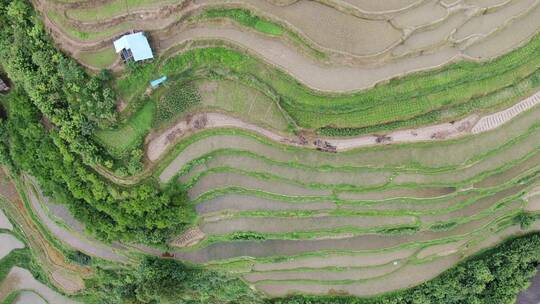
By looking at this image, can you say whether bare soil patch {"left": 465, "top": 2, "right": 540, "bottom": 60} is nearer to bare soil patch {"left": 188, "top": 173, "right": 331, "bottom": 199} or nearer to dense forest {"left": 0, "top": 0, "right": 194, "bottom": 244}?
bare soil patch {"left": 188, "top": 173, "right": 331, "bottom": 199}

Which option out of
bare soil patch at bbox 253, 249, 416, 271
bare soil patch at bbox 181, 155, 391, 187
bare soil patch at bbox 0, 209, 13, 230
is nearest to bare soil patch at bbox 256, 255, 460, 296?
bare soil patch at bbox 253, 249, 416, 271

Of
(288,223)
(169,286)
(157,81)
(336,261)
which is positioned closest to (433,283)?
(336,261)

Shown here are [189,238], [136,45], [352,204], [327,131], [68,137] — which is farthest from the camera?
[189,238]

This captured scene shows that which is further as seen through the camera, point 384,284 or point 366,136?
point 384,284

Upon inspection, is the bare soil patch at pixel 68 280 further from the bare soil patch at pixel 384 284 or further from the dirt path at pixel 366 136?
the dirt path at pixel 366 136

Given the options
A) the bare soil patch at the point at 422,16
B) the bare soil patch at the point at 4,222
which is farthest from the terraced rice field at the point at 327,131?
the bare soil patch at the point at 4,222

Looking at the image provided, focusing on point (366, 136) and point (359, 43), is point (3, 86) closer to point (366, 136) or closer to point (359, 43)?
point (359, 43)

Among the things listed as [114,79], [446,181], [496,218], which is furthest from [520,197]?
[114,79]
